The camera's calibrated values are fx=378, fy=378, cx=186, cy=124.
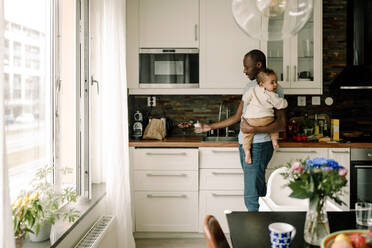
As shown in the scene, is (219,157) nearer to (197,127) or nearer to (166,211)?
(197,127)

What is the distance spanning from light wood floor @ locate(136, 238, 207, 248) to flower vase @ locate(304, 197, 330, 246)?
2062mm

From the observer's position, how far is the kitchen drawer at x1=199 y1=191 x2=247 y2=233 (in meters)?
3.48

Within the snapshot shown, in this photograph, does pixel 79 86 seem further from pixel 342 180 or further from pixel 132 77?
pixel 342 180

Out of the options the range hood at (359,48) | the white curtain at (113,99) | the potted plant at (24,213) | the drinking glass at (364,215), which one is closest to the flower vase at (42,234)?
the potted plant at (24,213)

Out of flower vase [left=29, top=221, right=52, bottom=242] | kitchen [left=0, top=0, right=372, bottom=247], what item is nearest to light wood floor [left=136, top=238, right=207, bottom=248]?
kitchen [left=0, top=0, right=372, bottom=247]

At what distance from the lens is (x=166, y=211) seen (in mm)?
3518

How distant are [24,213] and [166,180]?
1.90 meters

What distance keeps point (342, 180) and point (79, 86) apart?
193cm

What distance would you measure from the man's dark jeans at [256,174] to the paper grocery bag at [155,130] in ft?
3.02

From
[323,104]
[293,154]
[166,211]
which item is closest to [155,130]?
[166,211]

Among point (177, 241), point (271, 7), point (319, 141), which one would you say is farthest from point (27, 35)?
point (319, 141)

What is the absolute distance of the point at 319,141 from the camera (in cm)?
355

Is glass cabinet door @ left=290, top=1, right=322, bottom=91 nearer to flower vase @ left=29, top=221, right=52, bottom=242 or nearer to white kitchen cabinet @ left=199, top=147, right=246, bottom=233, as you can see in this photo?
white kitchen cabinet @ left=199, top=147, right=246, bottom=233

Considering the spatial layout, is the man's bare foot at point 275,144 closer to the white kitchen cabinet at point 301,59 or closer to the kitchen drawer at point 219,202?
the kitchen drawer at point 219,202
